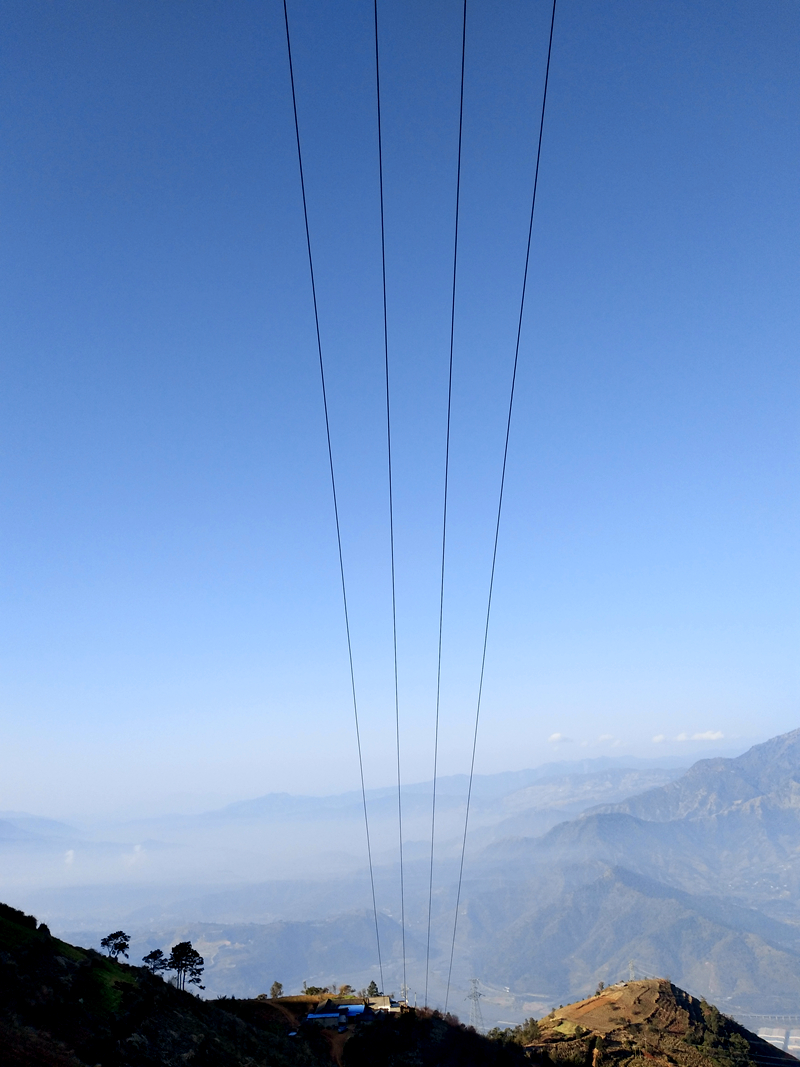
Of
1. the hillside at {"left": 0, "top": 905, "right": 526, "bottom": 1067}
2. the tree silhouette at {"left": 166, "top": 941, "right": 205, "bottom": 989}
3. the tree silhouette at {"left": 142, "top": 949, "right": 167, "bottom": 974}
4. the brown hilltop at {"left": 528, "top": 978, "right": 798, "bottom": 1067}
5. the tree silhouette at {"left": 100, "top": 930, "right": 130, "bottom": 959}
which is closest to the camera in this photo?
the hillside at {"left": 0, "top": 905, "right": 526, "bottom": 1067}

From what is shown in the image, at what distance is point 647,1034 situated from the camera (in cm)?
8712

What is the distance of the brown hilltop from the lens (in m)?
74.6

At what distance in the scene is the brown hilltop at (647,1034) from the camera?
74.6 m

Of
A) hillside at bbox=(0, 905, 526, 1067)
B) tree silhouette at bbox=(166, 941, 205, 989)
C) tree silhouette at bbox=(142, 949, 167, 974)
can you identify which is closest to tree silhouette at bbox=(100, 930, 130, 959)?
tree silhouette at bbox=(142, 949, 167, 974)

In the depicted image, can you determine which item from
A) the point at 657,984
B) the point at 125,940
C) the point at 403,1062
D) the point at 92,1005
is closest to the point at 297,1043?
the point at 403,1062

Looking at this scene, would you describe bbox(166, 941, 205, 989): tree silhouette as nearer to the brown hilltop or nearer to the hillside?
the hillside

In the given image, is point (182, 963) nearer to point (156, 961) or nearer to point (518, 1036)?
point (156, 961)

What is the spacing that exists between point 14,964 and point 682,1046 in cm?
8216

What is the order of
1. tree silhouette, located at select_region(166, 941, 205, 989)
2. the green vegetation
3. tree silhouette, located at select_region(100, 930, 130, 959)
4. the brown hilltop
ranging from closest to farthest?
the brown hilltop < tree silhouette, located at select_region(166, 941, 205, 989) < tree silhouette, located at select_region(100, 930, 130, 959) < the green vegetation

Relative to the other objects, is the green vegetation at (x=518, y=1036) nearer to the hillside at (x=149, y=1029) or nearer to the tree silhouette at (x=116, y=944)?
the hillside at (x=149, y=1029)

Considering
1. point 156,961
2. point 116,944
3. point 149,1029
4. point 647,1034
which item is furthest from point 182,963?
point 647,1034

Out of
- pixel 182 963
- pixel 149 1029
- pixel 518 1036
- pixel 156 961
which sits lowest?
pixel 518 1036

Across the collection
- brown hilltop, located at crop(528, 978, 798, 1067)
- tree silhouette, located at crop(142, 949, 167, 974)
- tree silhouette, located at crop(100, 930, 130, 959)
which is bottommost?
brown hilltop, located at crop(528, 978, 798, 1067)

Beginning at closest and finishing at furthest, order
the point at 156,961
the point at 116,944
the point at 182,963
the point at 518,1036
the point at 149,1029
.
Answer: the point at 149,1029
the point at 182,963
the point at 156,961
the point at 116,944
the point at 518,1036
